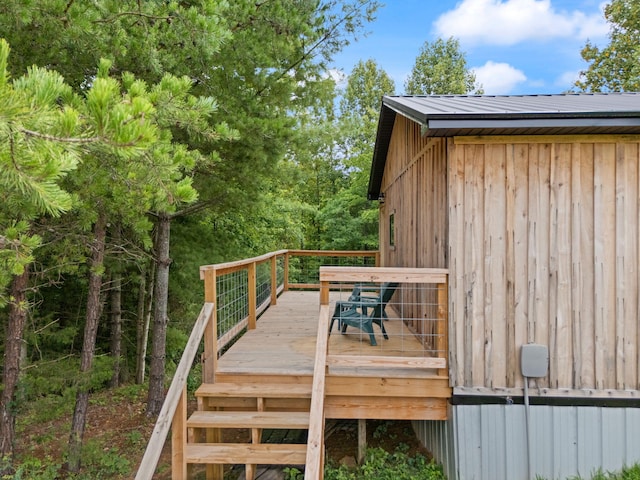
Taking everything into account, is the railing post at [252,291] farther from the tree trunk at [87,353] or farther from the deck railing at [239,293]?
the tree trunk at [87,353]

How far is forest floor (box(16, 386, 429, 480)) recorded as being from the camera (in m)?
4.78

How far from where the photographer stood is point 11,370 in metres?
4.68

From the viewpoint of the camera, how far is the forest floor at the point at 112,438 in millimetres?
4781

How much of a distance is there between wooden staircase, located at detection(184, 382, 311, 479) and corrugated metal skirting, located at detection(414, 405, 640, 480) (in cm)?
146

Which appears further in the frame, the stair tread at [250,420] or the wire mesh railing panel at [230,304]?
the wire mesh railing panel at [230,304]

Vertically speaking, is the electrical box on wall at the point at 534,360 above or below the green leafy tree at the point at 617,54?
below

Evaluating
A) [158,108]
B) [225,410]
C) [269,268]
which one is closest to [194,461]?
[225,410]

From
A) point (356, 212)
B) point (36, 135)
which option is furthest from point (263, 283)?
point (356, 212)

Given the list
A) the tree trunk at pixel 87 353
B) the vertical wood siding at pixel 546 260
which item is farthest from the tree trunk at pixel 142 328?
the vertical wood siding at pixel 546 260

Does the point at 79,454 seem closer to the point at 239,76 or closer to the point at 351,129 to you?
the point at 239,76

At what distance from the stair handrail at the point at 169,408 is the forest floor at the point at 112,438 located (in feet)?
4.98

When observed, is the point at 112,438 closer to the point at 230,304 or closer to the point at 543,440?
the point at 230,304

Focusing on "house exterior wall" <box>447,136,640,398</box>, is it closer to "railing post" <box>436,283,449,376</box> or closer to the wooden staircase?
"railing post" <box>436,283,449,376</box>

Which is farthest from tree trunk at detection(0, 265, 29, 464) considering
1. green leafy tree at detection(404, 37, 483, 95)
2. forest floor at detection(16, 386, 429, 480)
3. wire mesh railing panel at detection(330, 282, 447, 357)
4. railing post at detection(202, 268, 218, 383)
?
green leafy tree at detection(404, 37, 483, 95)
